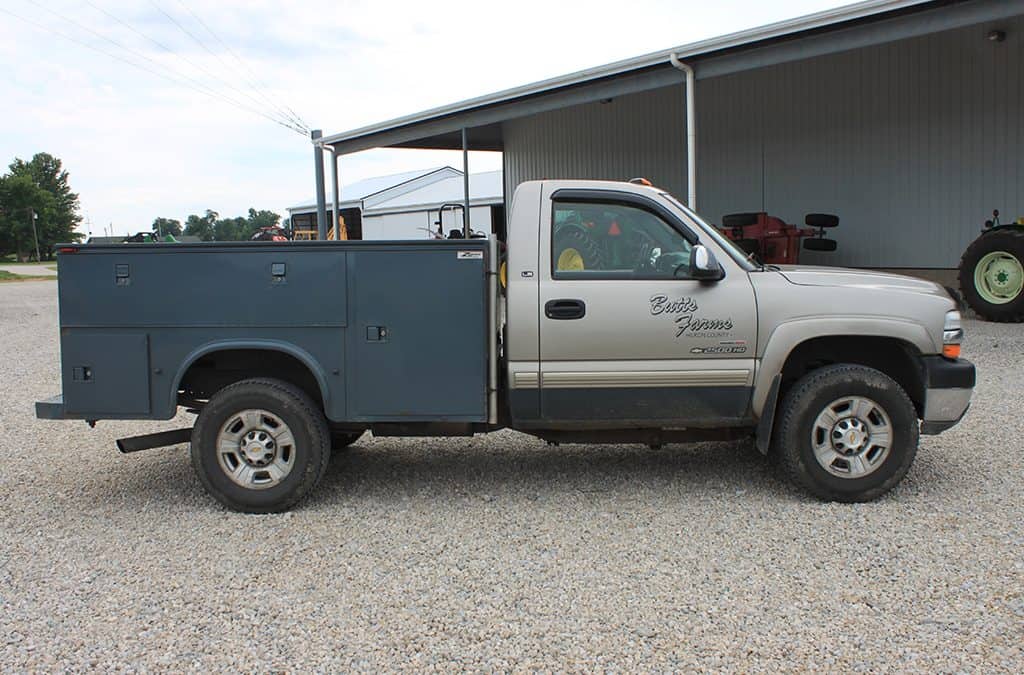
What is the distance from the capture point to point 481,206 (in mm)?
29141

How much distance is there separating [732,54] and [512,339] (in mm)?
9107

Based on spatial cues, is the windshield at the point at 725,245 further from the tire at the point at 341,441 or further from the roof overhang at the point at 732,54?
the roof overhang at the point at 732,54

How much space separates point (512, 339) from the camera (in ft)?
16.7

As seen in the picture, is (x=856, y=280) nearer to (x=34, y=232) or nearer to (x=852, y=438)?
(x=852, y=438)

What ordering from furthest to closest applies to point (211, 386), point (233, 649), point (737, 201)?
point (737, 201) → point (211, 386) → point (233, 649)

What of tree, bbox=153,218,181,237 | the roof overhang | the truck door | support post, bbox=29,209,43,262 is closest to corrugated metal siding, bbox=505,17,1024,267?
the roof overhang

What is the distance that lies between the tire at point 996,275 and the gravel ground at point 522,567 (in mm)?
6864

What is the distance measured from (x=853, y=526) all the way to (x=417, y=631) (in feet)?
8.51

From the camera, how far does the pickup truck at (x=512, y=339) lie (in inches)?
199

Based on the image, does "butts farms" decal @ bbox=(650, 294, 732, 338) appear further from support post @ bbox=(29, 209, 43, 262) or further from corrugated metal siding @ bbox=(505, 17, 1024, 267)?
support post @ bbox=(29, 209, 43, 262)

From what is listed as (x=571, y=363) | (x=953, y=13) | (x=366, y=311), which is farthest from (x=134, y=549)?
(x=953, y=13)

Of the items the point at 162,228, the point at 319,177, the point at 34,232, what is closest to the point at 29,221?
the point at 34,232

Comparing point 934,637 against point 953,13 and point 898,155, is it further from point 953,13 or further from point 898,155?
point 898,155

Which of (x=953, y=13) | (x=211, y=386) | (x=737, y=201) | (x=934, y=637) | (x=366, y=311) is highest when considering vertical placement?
(x=953, y=13)
